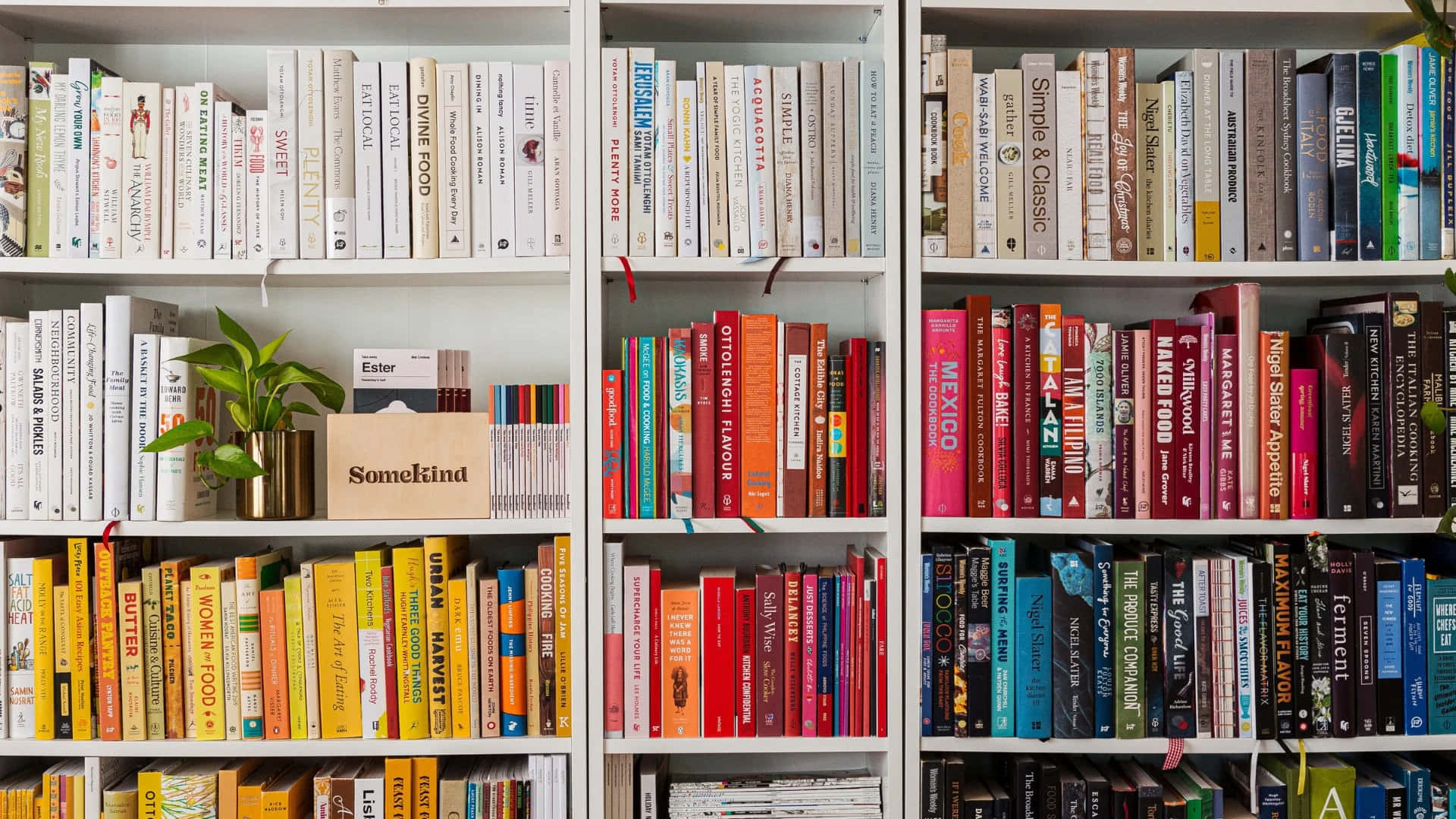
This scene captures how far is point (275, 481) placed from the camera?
1.24 meters

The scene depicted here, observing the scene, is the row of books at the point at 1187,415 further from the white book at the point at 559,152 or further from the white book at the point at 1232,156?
the white book at the point at 559,152

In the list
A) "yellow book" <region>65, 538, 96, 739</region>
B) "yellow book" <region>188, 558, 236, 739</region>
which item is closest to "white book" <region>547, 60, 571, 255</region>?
"yellow book" <region>188, 558, 236, 739</region>

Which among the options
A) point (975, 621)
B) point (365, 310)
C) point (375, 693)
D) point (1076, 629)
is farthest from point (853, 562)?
point (365, 310)

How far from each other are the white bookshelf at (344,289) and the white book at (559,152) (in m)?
0.02

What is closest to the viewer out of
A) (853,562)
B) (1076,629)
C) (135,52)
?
(1076,629)

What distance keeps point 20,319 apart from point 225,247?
19.1 inches

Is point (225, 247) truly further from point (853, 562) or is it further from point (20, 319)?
point (853, 562)

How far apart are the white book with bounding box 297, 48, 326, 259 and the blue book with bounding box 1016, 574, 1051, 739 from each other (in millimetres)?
1168

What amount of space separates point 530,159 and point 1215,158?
1.02 m

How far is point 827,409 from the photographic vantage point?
4.07 feet

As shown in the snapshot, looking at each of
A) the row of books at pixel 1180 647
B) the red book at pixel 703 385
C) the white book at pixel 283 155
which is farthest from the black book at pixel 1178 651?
the white book at pixel 283 155

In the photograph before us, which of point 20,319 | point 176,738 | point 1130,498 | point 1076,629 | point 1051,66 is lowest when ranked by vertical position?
point 176,738

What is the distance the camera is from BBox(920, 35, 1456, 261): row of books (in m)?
1.23

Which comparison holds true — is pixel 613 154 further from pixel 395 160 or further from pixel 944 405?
pixel 944 405
